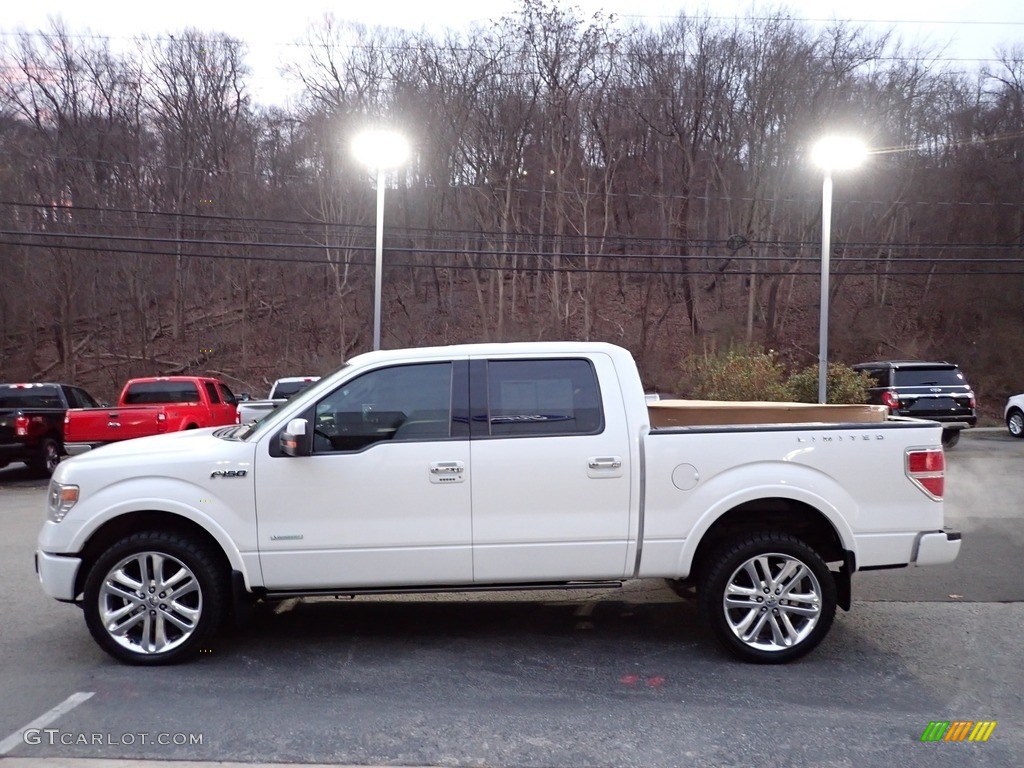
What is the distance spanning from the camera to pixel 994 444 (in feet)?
62.6

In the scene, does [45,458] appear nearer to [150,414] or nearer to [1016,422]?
[150,414]

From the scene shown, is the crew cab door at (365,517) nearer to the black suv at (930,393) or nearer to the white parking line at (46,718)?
the white parking line at (46,718)

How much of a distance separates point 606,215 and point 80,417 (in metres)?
25.7

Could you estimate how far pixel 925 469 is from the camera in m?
5.30

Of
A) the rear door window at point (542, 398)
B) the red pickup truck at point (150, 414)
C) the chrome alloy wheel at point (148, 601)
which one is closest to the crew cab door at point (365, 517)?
the rear door window at point (542, 398)

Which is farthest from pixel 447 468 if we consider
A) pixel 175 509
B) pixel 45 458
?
pixel 45 458

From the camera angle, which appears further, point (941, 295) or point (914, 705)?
point (941, 295)

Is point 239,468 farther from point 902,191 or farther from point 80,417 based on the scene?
point 902,191

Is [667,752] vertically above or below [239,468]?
below

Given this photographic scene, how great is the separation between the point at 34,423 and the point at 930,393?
17.5m

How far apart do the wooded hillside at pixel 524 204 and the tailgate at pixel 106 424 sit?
66.3 feet

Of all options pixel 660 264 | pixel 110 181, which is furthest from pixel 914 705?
pixel 110 181

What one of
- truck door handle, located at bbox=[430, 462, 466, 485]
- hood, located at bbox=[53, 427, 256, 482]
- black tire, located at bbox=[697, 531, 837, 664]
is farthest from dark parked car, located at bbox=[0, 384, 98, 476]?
black tire, located at bbox=[697, 531, 837, 664]

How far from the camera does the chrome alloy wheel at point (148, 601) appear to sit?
5.23 metres
